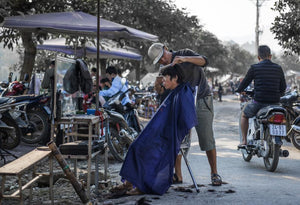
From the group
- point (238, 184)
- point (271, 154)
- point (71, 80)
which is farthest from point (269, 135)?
point (71, 80)

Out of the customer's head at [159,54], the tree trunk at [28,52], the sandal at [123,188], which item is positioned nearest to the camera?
the sandal at [123,188]

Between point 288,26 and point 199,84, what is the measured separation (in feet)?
25.6

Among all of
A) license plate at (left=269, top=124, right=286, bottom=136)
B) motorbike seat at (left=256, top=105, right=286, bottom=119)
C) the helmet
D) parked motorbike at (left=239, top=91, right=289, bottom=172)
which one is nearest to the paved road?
parked motorbike at (left=239, top=91, right=289, bottom=172)

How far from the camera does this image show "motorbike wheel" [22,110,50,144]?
940 centimetres

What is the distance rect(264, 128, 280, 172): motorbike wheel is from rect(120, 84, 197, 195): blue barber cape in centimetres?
202

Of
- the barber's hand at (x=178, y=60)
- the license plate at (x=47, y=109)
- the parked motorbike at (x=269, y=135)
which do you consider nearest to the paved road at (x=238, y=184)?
the parked motorbike at (x=269, y=135)

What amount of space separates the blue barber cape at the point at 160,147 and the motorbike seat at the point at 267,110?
203cm

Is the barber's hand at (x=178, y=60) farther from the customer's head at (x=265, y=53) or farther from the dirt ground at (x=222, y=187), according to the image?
the customer's head at (x=265, y=53)

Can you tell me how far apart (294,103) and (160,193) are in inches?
294

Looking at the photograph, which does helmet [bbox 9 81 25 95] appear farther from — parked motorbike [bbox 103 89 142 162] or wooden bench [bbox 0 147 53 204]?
wooden bench [bbox 0 147 53 204]

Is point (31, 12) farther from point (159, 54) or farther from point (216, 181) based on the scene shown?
point (216, 181)

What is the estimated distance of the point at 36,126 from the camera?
9.43 meters

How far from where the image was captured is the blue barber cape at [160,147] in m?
4.84

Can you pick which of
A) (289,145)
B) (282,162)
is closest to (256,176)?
(282,162)
